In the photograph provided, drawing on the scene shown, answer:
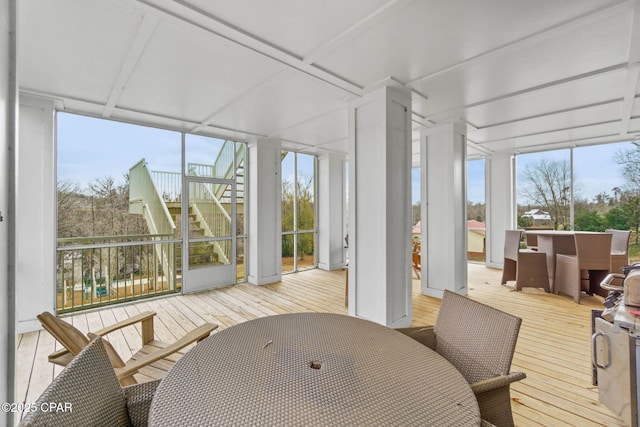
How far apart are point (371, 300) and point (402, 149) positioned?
1.81m

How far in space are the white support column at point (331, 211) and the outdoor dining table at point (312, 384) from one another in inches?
210

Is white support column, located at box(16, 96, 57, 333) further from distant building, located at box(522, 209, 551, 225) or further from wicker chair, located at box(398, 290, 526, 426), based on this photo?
distant building, located at box(522, 209, 551, 225)

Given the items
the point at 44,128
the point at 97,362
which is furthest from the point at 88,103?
the point at 97,362

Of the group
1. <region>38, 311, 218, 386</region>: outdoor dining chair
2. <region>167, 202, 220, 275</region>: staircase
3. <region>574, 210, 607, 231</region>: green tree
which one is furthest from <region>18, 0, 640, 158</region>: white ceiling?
<region>574, 210, 607, 231</region>: green tree

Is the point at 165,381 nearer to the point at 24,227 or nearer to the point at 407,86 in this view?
the point at 407,86

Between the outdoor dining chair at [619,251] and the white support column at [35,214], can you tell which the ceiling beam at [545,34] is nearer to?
the outdoor dining chair at [619,251]

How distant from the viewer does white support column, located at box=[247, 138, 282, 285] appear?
17.5ft

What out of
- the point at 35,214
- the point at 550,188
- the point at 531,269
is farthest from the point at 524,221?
the point at 35,214

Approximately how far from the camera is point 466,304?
57.1 inches

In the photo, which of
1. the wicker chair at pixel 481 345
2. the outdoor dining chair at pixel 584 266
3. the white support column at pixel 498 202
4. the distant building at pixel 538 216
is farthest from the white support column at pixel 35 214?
the distant building at pixel 538 216

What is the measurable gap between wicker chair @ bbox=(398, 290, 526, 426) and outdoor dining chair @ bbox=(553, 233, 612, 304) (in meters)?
3.83

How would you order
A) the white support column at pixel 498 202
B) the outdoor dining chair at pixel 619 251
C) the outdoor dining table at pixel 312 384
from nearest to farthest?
the outdoor dining table at pixel 312 384, the outdoor dining chair at pixel 619 251, the white support column at pixel 498 202

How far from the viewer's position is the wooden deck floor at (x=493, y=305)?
2002 mm

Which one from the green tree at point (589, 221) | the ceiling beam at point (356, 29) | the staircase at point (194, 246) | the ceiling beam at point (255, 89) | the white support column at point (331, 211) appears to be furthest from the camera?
the white support column at point (331, 211)
